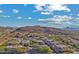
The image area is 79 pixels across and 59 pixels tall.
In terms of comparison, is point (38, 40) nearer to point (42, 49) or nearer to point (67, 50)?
point (42, 49)

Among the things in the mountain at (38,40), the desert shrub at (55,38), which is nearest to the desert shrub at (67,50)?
the mountain at (38,40)

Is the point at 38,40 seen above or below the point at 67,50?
above

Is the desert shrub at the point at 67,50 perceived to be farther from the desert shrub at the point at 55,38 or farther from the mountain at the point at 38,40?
the desert shrub at the point at 55,38

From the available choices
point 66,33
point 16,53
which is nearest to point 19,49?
point 16,53

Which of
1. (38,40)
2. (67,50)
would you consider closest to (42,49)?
(38,40)

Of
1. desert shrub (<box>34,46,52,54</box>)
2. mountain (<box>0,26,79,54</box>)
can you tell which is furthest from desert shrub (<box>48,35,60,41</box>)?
desert shrub (<box>34,46,52,54</box>)

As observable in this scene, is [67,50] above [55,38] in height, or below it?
below

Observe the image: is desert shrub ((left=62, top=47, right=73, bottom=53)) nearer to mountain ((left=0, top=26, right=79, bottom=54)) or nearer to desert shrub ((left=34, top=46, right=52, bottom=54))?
mountain ((left=0, top=26, right=79, bottom=54))

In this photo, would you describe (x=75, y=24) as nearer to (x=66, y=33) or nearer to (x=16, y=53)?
(x=66, y=33)

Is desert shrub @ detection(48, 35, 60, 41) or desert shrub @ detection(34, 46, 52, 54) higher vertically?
desert shrub @ detection(48, 35, 60, 41)
